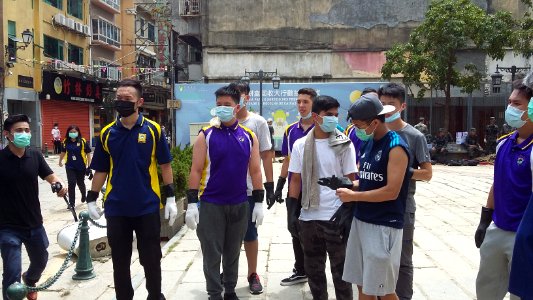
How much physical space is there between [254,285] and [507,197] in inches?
101

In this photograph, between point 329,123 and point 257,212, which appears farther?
point 257,212

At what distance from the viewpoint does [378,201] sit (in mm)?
3096

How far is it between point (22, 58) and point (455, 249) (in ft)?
88.2

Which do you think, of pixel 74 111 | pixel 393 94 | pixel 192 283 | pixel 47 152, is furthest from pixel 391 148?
pixel 74 111

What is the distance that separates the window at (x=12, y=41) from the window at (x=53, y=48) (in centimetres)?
312

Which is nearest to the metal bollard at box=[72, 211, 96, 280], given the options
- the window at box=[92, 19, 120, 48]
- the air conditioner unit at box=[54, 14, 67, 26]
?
the air conditioner unit at box=[54, 14, 67, 26]

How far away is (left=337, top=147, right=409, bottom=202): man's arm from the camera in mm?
3045

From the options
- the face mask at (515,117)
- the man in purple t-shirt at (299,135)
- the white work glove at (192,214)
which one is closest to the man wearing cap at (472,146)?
the man in purple t-shirt at (299,135)

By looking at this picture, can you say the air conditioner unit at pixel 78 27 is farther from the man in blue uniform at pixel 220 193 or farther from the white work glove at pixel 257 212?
the white work glove at pixel 257 212

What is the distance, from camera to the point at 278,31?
30625 millimetres

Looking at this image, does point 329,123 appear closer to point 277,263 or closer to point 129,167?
point 129,167

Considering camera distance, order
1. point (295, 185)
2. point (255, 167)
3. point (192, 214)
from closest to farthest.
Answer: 1. point (295, 185)
2. point (192, 214)
3. point (255, 167)

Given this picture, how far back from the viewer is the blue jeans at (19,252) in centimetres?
427

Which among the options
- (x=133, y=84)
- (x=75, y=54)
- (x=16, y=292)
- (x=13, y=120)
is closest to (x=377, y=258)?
(x=133, y=84)
